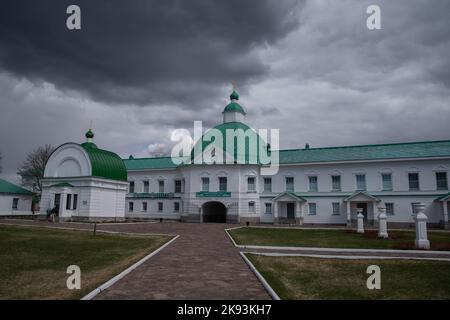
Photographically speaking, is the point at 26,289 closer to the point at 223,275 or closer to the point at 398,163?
the point at 223,275

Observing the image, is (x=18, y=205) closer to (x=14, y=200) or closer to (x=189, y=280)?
(x=14, y=200)

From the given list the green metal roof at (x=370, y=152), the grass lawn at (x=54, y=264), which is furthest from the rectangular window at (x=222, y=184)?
the grass lawn at (x=54, y=264)

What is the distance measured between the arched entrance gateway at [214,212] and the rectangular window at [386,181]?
689 inches

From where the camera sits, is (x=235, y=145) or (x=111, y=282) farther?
(x=235, y=145)

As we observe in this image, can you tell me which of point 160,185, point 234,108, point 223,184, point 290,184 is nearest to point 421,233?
point 290,184

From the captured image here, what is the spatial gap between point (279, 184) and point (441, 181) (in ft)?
51.8

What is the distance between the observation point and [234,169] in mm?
37062

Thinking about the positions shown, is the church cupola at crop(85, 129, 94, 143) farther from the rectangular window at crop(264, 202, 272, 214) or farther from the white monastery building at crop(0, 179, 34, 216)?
the rectangular window at crop(264, 202, 272, 214)

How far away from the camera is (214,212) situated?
40219 mm

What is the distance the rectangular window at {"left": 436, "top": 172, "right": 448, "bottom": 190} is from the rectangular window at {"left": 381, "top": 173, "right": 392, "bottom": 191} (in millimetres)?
4070

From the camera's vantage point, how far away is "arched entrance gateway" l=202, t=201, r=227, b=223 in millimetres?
39125

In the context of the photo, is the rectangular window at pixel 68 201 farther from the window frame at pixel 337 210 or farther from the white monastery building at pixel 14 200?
the window frame at pixel 337 210

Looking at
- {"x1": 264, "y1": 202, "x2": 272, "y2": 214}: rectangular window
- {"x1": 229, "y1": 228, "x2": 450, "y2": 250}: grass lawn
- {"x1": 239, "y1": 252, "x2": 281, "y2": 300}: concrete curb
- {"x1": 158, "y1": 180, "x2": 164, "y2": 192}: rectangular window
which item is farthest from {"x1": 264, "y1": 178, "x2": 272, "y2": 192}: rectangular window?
{"x1": 239, "y1": 252, "x2": 281, "y2": 300}: concrete curb
